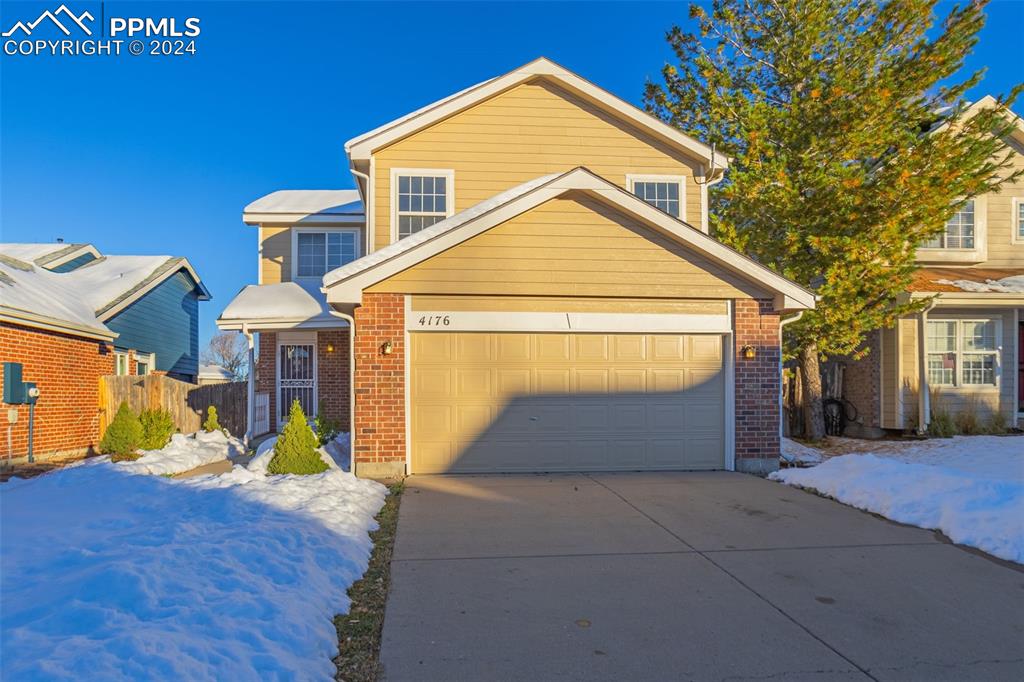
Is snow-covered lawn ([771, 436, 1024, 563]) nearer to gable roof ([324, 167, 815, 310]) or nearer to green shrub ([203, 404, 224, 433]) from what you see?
gable roof ([324, 167, 815, 310])

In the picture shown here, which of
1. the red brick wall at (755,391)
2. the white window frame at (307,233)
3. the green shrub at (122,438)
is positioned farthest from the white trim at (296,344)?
the red brick wall at (755,391)

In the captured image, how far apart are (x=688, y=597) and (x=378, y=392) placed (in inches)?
217

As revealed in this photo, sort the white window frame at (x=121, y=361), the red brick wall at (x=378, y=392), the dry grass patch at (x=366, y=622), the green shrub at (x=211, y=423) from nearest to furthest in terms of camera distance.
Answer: the dry grass patch at (x=366, y=622), the red brick wall at (x=378, y=392), the green shrub at (x=211, y=423), the white window frame at (x=121, y=361)

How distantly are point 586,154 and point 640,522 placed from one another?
7.95 meters

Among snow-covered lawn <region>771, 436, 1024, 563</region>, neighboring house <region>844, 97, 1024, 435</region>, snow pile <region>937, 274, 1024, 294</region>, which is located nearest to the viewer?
snow-covered lawn <region>771, 436, 1024, 563</region>

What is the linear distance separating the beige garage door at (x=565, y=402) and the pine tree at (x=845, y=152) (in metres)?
4.56

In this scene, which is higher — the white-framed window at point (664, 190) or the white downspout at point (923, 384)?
the white-framed window at point (664, 190)

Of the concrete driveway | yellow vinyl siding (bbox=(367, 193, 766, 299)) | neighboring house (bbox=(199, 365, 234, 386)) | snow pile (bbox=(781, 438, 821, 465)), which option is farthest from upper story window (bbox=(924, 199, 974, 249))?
neighboring house (bbox=(199, 365, 234, 386))

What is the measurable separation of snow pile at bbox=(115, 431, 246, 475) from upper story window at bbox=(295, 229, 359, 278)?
14.9 feet

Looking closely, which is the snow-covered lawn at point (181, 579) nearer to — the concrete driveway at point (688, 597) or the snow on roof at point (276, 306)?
the concrete driveway at point (688, 597)

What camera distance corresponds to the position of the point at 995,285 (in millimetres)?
13516

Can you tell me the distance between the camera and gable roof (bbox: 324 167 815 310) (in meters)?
8.65

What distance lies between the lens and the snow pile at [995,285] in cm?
1314

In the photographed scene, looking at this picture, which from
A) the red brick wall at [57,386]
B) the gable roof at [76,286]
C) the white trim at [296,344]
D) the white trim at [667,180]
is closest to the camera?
the red brick wall at [57,386]
